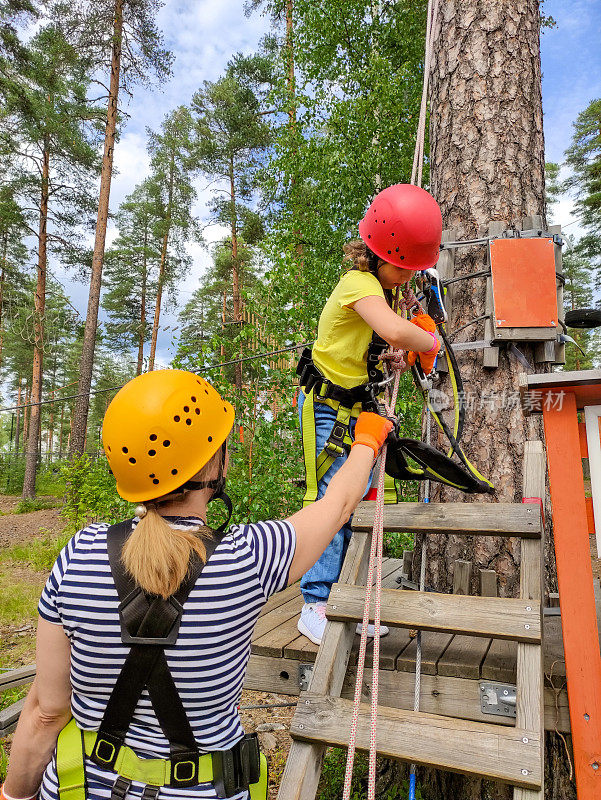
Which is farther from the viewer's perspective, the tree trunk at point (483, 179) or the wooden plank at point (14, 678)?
the wooden plank at point (14, 678)

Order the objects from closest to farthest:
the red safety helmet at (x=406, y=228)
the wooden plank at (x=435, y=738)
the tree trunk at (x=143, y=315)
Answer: the wooden plank at (x=435, y=738), the red safety helmet at (x=406, y=228), the tree trunk at (x=143, y=315)

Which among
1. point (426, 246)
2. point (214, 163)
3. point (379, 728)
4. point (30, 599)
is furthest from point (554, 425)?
point (214, 163)

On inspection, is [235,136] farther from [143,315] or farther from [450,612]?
[450,612]

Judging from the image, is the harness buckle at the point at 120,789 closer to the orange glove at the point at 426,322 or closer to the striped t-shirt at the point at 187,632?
the striped t-shirt at the point at 187,632

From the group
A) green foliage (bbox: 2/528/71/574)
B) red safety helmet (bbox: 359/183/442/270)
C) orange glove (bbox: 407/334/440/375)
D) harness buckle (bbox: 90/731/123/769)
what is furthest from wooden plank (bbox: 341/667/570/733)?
green foliage (bbox: 2/528/71/574)

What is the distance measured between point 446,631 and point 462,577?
806 mm

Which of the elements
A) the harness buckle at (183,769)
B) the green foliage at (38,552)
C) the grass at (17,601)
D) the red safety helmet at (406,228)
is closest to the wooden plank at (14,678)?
the harness buckle at (183,769)

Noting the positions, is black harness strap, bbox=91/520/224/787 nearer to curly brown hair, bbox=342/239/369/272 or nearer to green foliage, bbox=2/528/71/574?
curly brown hair, bbox=342/239/369/272

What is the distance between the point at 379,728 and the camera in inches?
73.1

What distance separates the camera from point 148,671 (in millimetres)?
1257

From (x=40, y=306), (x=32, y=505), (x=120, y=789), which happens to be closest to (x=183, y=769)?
(x=120, y=789)

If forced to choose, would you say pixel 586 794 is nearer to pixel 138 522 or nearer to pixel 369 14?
pixel 138 522

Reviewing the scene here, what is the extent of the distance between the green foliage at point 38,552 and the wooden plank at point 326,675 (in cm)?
899

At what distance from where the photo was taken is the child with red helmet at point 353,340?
8.02ft
